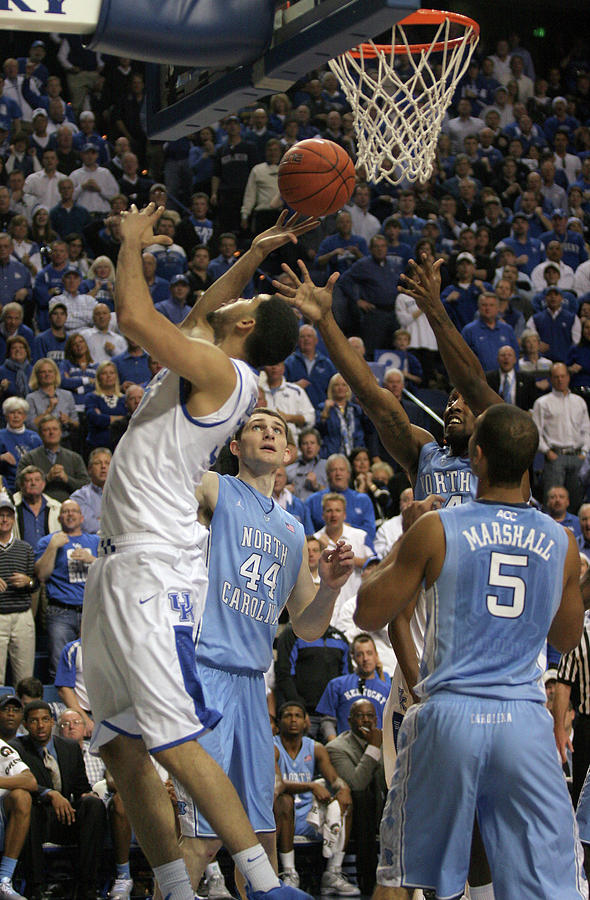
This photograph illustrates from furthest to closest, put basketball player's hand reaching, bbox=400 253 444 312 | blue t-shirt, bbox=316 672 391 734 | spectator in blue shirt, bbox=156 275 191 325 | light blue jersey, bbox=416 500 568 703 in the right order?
spectator in blue shirt, bbox=156 275 191 325 < blue t-shirt, bbox=316 672 391 734 < basketball player's hand reaching, bbox=400 253 444 312 < light blue jersey, bbox=416 500 568 703

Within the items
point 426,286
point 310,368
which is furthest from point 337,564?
point 310,368

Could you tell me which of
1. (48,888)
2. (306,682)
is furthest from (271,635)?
(306,682)

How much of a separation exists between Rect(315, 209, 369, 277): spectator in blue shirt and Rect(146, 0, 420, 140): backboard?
27.9ft

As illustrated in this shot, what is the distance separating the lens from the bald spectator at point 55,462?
10.4 metres

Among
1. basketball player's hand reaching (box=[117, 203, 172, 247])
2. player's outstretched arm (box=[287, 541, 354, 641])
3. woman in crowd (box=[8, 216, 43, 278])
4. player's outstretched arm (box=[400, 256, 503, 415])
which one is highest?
woman in crowd (box=[8, 216, 43, 278])

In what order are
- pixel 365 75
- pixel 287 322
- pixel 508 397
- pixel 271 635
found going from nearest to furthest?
pixel 287 322 → pixel 271 635 → pixel 365 75 → pixel 508 397

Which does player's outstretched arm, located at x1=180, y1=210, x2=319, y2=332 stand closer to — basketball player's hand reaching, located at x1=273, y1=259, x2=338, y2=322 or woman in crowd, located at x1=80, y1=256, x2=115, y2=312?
basketball player's hand reaching, located at x1=273, y1=259, x2=338, y2=322

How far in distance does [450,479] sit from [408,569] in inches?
64.6

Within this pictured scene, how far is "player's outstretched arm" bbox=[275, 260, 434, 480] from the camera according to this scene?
5422mm

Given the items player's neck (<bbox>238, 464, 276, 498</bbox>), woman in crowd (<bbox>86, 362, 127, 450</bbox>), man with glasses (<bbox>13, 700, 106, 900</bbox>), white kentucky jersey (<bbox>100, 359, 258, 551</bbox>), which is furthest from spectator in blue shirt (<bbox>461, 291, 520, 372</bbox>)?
white kentucky jersey (<bbox>100, 359, 258, 551</bbox>)

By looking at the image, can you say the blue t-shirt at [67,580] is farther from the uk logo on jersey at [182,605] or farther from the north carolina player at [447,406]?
the uk logo on jersey at [182,605]

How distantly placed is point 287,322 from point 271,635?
4.68 ft

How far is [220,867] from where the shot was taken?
331 inches

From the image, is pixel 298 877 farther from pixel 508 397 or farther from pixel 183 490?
pixel 508 397
